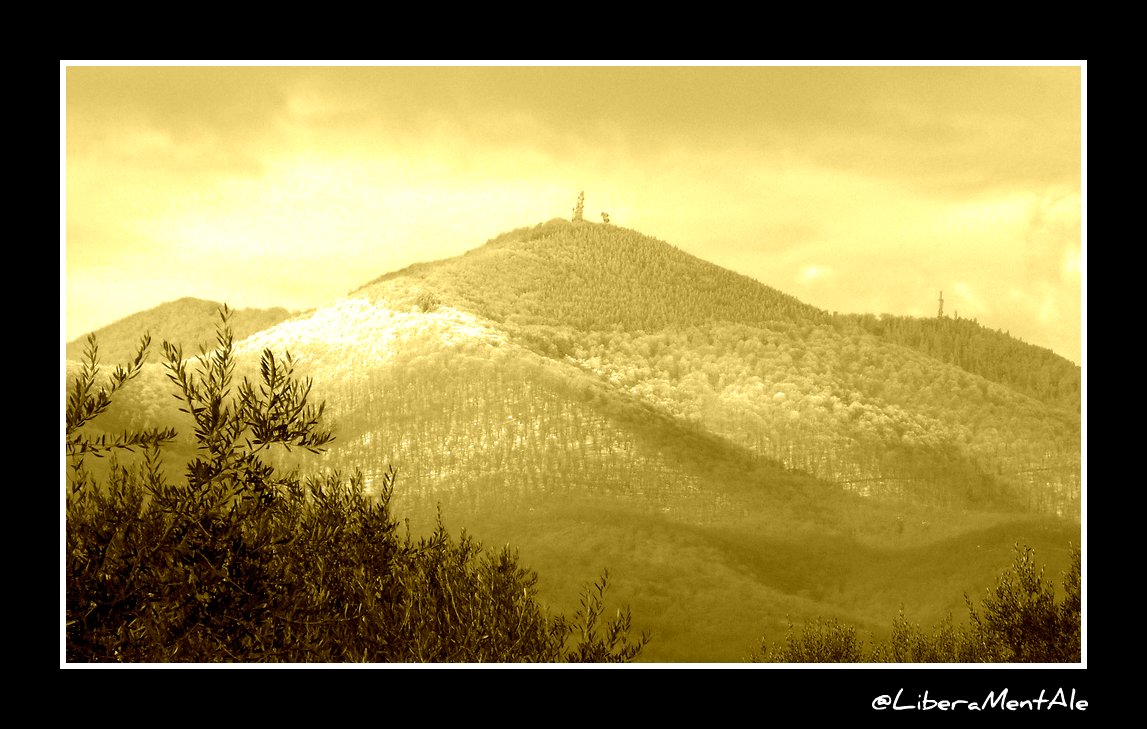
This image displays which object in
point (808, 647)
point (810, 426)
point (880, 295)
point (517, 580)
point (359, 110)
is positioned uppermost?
point (359, 110)

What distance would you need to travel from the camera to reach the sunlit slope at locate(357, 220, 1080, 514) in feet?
39.8

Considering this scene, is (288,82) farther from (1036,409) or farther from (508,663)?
(1036,409)

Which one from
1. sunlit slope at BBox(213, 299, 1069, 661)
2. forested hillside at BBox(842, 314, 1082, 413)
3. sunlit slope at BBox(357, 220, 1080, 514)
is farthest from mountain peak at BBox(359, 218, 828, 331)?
sunlit slope at BBox(213, 299, 1069, 661)

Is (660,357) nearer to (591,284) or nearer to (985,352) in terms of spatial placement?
(591,284)

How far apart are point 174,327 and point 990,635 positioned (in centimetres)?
1017

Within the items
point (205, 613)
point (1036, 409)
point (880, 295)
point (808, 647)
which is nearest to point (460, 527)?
point (205, 613)

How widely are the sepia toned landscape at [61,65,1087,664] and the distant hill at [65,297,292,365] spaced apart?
0.16 ft

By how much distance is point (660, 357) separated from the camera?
13.7m

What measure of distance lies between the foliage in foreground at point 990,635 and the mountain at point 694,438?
22 centimetres

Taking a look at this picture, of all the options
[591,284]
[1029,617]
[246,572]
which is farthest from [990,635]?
[246,572]

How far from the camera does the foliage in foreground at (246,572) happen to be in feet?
28.2

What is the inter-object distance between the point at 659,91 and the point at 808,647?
699cm

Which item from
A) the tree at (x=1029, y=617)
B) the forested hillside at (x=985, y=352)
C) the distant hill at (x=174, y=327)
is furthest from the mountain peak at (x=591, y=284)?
the tree at (x=1029, y=617)

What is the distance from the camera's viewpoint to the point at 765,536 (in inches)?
476
